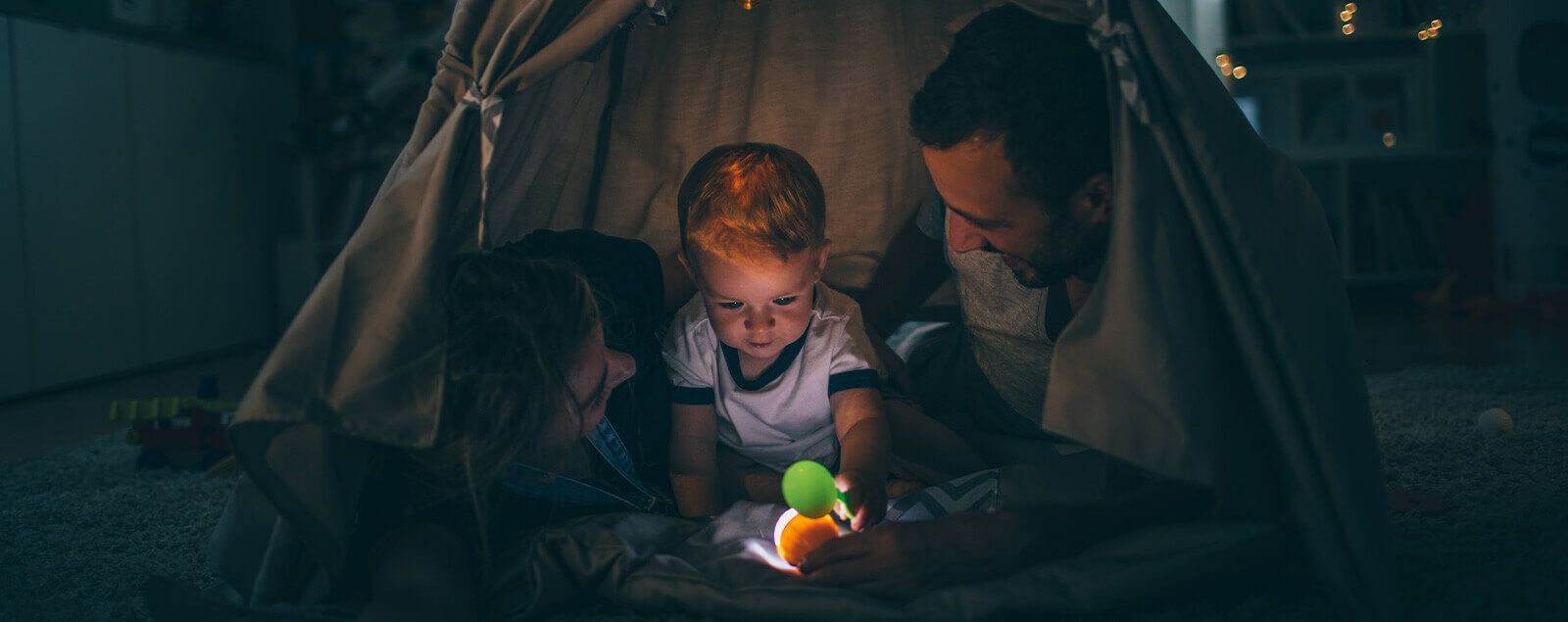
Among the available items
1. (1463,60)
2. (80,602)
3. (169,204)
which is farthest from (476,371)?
(1463,60)

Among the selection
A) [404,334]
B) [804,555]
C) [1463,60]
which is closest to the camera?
[404,334]

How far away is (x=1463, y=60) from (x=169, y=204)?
172 inches

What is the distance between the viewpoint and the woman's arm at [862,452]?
1.23 meters

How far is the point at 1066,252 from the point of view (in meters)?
1.37

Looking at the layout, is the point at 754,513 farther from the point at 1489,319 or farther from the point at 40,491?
the point at 1489,319

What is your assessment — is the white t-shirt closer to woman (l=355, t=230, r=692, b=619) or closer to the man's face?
woman (l=355, t=230, r=692, b=619)

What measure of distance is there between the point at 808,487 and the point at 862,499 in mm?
129

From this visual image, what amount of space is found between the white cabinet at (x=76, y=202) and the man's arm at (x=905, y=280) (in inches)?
88.6

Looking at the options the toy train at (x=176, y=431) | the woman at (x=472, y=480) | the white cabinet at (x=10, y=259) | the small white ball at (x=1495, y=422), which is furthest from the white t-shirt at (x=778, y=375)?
the white cabinet at (x=10, y=259)

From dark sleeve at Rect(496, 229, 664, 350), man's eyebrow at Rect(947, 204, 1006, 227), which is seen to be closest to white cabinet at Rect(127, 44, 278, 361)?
dark sleeve at Rect(496, 229, 664, 350)

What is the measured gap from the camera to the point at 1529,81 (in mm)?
3625

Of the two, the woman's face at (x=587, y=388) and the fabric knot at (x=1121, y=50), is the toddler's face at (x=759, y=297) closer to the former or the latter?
the woman's face at (x=587, y=388)

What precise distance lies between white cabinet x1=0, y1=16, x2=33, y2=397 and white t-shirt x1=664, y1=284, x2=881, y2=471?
83.2 inches

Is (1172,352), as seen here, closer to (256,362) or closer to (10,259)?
(10,259)
